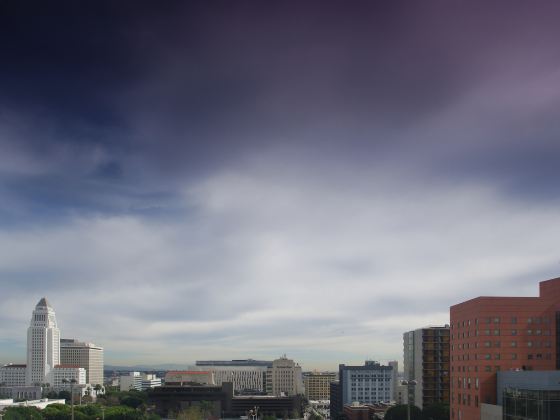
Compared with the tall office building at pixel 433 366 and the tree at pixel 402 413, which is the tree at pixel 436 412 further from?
the tall office building at pixel 433 366

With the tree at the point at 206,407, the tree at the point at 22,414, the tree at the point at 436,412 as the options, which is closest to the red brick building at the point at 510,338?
the tree at the point at 436,412

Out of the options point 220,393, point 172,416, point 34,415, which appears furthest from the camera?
point 220,393

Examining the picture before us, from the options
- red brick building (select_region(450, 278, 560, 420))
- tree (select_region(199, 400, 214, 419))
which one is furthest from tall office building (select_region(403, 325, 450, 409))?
tree (select_region(199, 400, 214, 419))

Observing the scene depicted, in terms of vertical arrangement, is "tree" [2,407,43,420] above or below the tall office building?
below

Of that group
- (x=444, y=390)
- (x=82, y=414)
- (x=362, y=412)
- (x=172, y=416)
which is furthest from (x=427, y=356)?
(x=172, y=416)

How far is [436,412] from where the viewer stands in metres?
115

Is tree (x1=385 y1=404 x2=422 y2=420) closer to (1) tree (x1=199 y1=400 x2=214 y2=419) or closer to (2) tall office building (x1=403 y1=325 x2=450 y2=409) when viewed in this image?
(2) tall office building (x1=403 y1=325 x2=450 y2=409)

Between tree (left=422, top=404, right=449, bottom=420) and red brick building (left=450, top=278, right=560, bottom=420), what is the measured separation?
85.7ft

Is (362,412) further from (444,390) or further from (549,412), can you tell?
(549,412)

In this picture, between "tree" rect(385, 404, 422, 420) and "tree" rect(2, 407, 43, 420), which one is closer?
"tree" rect(385, 404, 422, 420)

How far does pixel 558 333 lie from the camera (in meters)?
85.3

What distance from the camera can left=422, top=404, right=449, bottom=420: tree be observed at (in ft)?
373

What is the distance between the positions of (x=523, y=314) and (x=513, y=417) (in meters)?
17.6

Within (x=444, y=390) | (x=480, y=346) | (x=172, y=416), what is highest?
(x=480, y=346)
